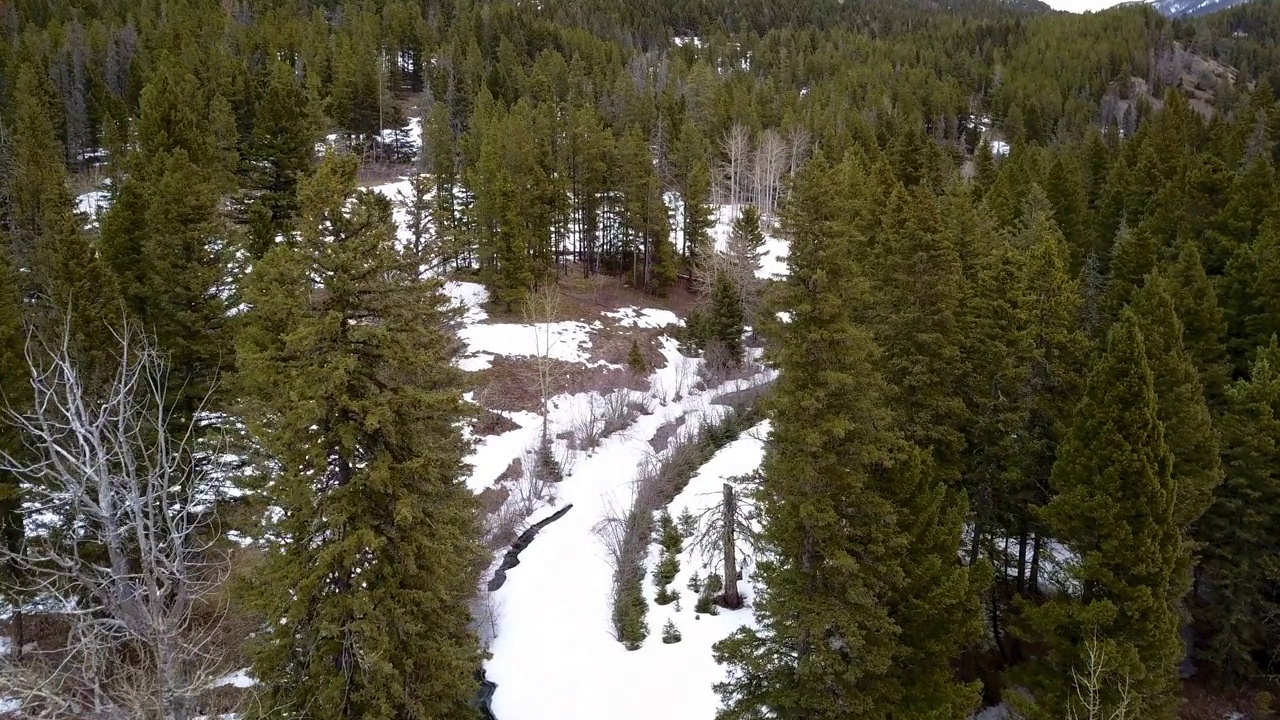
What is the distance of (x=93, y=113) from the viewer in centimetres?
6322

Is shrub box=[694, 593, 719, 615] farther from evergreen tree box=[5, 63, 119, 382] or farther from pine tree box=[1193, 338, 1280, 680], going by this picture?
evergreen tree box=[5, 63, 119, 382]

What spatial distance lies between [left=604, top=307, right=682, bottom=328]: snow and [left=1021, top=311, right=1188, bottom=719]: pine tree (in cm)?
3160

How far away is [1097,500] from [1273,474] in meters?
9.80

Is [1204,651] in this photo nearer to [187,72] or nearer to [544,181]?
[544,181]

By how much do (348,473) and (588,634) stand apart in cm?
1272

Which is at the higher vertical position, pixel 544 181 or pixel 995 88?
pixel 995 88

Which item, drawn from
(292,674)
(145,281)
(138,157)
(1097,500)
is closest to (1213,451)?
(1097,500)

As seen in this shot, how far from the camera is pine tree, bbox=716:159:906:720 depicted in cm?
1371

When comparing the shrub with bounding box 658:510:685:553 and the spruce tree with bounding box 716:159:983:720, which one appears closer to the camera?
the spruce tree with bounding box 716:159:983:720

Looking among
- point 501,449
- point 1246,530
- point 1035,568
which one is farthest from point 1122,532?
point 501,449

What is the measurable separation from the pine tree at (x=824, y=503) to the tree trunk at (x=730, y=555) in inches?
274

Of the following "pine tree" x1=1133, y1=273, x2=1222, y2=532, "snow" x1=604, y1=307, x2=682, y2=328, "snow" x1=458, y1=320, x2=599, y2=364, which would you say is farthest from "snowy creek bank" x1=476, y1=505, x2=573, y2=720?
"pine tree" x1=1133, y1=273, x2=1222, y2=532

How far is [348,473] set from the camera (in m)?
12.3

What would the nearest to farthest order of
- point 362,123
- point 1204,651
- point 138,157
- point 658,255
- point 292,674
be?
1. point 292,674
2. point 1204,651
3. point 138,157
4. point 658,255
5. point 362,123
